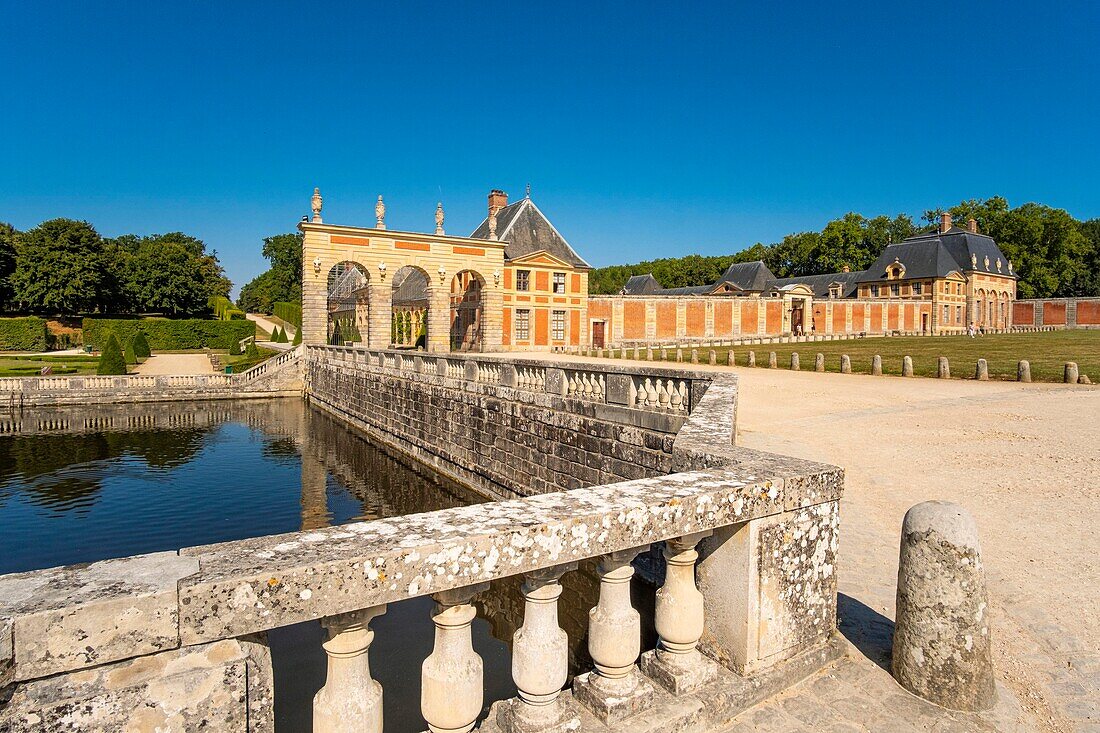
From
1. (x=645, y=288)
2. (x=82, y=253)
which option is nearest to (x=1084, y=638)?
(x=82, y=253)

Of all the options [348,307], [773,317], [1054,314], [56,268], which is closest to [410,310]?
[348,307]

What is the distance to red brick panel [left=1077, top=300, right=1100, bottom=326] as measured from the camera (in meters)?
55.7

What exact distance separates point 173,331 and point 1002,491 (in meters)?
51.0

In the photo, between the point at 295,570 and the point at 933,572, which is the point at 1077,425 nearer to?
the point at 933,572

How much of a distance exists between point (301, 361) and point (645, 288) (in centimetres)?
4563

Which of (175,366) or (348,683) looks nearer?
(348,683)

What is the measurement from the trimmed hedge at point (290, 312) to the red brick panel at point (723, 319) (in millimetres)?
39431

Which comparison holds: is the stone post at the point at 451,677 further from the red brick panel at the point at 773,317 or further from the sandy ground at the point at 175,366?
the red brick panel at the point at 773,317

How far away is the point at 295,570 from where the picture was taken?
1.59 metres

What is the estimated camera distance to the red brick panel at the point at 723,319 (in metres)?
47.5

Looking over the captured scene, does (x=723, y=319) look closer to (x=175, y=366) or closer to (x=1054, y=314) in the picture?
(x=175, y=366)

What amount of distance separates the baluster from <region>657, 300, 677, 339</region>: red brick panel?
4315 centimetres

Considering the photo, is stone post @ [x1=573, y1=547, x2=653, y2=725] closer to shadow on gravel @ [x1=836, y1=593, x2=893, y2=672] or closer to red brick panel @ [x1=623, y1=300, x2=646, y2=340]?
shadow on gravel @ [x1=836, y1=593, x2=893, y2=672]

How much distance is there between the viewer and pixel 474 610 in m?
1.89
